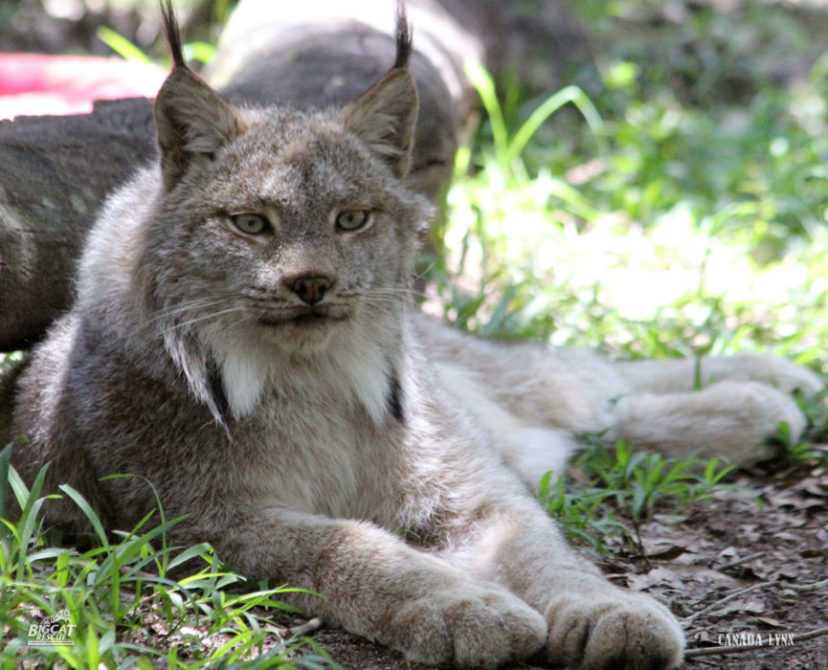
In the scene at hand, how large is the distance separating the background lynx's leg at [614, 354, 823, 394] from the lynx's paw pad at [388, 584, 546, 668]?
96.4 inches

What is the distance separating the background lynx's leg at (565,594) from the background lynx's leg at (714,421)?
1.37 metres

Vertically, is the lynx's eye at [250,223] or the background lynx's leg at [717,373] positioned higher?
the lynx's eye at [250,223]

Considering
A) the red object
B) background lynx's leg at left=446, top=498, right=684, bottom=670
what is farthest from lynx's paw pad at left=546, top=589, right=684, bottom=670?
the red object

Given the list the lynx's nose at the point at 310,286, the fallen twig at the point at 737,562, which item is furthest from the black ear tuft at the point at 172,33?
the fallen twig at the point at 737,562

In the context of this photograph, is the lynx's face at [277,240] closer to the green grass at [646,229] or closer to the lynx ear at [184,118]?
the lynx ear at [184,118]

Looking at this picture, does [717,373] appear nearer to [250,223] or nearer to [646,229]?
[646,229]

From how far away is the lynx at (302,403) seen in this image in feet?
10.3

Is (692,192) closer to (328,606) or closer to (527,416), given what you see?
(527,416)

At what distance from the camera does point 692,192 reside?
293 inches

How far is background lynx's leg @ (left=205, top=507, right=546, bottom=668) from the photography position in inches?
116

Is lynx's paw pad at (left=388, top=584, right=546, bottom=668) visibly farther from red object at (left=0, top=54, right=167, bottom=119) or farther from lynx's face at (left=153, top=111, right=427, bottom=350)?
red object at (left=0, top=54, right=167, bottom=119)

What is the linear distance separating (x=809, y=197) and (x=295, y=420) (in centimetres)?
479

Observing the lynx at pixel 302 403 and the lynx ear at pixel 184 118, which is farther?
the lynx ear at pixel 184 118

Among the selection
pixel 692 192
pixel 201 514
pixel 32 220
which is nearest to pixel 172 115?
pixel 32 220
